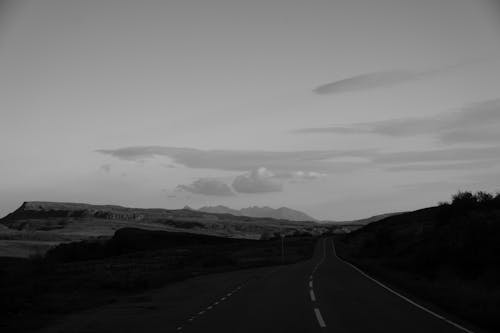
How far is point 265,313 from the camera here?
17422mm

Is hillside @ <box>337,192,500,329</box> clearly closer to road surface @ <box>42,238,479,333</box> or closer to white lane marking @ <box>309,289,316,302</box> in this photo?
road surface @ <box>42,238,479,333</box>

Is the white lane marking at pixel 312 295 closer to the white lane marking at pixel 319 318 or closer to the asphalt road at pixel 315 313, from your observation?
the asphalt road at pixel 315 313

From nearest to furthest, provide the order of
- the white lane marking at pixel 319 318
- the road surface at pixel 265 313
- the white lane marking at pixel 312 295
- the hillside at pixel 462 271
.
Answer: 1. the road surface at pixel 265 313
2. the white lane marking at pixel 319 318
3. the hillside at pixel 462 271
4. the white lane marking at pixel 312 295

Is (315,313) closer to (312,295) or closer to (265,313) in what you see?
(265,313)

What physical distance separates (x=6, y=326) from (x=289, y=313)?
7.61m

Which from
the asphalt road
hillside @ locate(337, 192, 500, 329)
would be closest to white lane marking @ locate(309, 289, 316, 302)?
the asphalt road

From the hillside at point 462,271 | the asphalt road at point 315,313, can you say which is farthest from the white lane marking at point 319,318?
the hillside at point 462,271

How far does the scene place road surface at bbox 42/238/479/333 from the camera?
14453mm

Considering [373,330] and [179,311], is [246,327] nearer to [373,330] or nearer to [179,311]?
[373,330]

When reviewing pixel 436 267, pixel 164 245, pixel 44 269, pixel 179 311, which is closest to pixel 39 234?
pixel 164 245

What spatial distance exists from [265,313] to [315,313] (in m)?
1.45

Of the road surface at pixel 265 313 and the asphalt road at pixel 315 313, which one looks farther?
the road surface at pixel 265 313

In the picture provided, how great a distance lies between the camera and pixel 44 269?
4069 centimetres

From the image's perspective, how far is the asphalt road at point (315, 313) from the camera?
14266 millimetres
